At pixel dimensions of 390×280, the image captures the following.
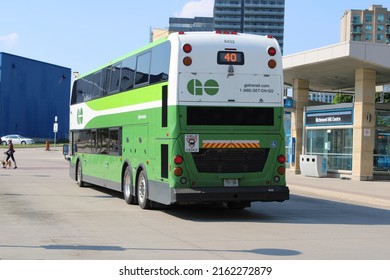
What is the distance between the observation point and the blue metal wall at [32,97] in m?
78.4

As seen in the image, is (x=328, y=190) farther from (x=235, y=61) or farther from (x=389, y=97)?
(x=389, y=97)

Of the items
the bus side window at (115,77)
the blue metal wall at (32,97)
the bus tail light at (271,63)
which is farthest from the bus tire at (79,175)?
the blue metal wall at (32,97)

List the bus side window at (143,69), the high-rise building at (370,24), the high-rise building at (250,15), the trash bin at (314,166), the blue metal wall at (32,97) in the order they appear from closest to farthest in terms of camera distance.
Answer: the bus side window at (143,69) < the trash bin at (314,166) < the blue metal wall at (32,97) < the high-rise building at (250,15) < the high-rise building at (370,24)

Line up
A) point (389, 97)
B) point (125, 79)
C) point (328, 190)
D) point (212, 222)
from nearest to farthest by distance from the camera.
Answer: point (212, 222) → point (125, 79) → point (328, 190) → point (389, 97)

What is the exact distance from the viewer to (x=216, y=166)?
12344 millimetres

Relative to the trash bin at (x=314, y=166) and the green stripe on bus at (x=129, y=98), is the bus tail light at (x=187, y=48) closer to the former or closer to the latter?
the green stripe on bus at (x=129, y=98)

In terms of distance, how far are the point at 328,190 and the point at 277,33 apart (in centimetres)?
12248

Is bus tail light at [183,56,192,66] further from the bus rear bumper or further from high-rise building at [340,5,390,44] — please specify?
high-rise building at [340,5,390,44]

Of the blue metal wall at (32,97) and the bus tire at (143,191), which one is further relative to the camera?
the blue metal wall at (32,97)

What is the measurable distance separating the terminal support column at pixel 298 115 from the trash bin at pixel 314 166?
1.97 meters

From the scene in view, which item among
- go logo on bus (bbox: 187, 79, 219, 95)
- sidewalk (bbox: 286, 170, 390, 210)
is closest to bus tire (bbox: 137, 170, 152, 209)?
go logo on bus (bbox: 187, 79, 219, 95)

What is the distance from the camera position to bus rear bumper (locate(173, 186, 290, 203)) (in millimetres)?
11916

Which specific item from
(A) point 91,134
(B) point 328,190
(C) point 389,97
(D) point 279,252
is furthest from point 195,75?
(C) point 389,97

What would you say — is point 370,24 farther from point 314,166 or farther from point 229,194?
point 229,194
